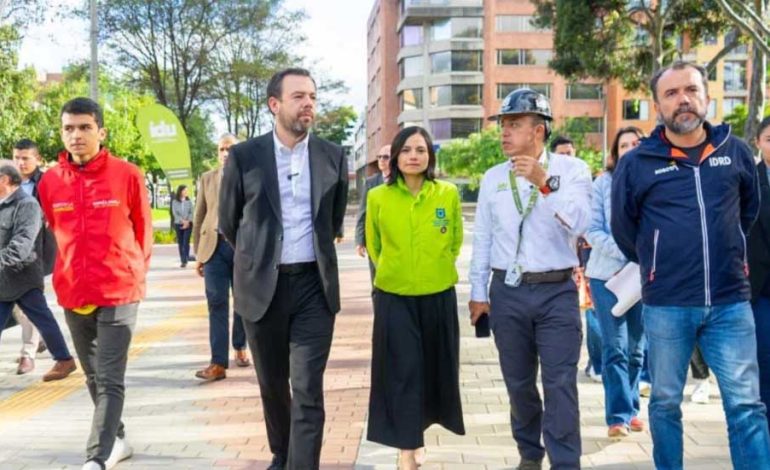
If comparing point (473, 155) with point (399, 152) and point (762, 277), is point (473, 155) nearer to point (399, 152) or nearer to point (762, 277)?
point (399, 152)

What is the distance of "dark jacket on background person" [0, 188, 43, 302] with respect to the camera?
7113mm

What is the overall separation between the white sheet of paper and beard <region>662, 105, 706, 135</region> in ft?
4.37

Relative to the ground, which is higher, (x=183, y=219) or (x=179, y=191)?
(x=179, y=191)

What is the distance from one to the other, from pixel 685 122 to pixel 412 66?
73282 millimetres

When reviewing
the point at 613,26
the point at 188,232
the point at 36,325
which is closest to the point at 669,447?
the point at 36,325

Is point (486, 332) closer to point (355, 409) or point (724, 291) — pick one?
point (724, 291)

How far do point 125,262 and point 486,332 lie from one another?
2.02 metres

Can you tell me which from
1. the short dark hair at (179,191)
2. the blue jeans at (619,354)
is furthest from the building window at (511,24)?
the blue jeans at (619,354)

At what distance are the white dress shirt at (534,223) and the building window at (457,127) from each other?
6830 cm

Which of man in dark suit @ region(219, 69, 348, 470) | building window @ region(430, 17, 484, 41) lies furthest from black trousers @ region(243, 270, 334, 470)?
building window @ region(430, 17, 484, 41)

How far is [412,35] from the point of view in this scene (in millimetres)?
75188

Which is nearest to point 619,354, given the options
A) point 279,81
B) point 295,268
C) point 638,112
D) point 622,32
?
point 295,268

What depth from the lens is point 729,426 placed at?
3910mm

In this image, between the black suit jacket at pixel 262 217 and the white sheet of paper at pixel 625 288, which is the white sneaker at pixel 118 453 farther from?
the white sheet of paper at pixel 625 288
